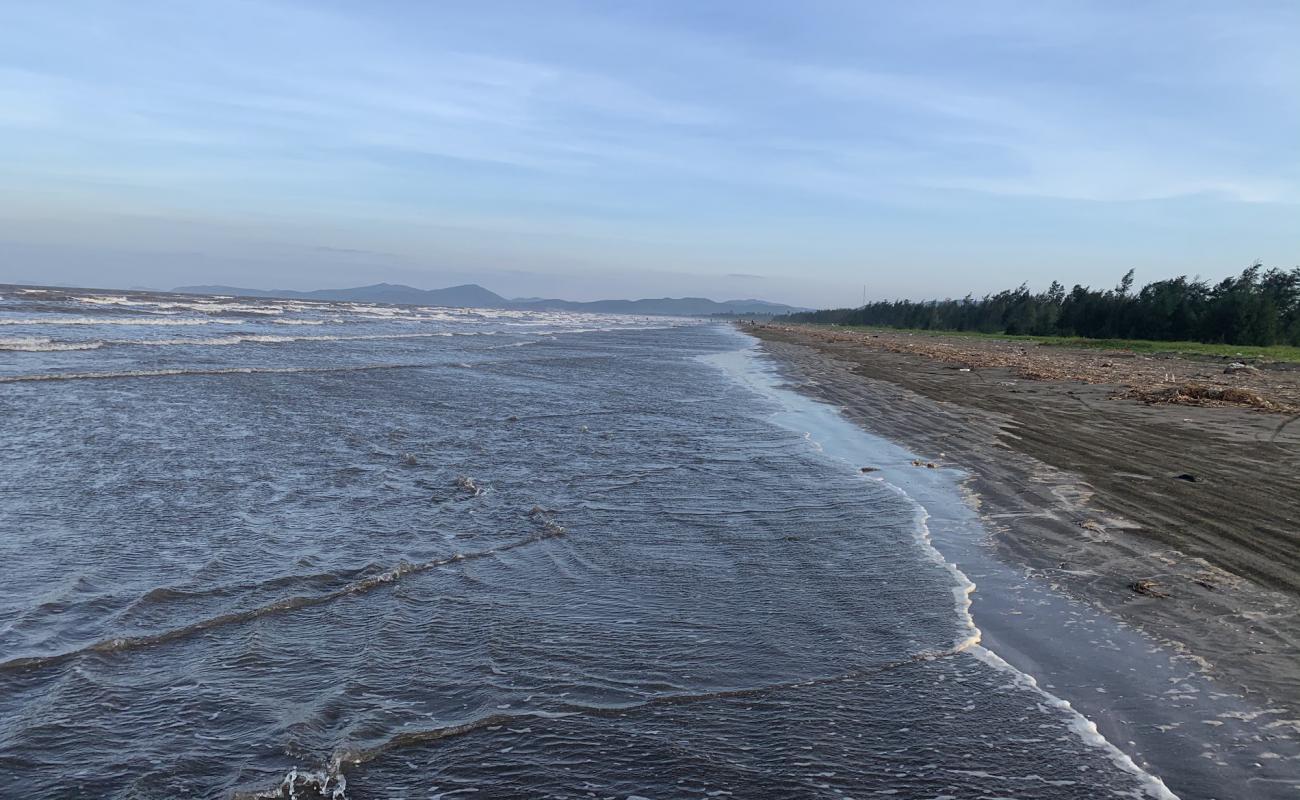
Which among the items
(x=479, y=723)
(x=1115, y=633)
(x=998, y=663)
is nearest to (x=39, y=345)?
(x=479, y=723)

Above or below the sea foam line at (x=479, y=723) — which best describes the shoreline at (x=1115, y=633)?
above

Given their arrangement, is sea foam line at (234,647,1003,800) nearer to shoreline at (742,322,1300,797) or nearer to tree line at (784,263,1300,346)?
shoreline at (742,322,1300,797)

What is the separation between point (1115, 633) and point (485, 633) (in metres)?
4.24

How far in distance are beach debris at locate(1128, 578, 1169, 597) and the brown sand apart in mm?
18

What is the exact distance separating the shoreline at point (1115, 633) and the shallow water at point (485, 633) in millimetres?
296

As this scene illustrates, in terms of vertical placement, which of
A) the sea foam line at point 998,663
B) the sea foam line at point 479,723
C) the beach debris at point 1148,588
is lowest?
the sea foam line at point 479,723

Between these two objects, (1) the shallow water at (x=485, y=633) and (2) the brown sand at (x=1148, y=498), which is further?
(2) the brown sand at (x=1148, y=498)

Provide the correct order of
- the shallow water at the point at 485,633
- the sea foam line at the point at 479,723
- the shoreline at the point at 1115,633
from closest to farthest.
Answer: the sea foam line at the point at 479,723, the shallow water at the point at 485,633, the shoreline at the point at 1115,633

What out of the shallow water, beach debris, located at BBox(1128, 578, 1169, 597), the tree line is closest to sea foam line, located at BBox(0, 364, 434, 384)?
the shallow water

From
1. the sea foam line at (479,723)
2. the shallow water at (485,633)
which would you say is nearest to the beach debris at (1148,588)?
the shallow water at (485,633)

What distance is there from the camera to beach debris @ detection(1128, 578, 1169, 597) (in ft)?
19.3

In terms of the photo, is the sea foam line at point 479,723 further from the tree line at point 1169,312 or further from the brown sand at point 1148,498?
the tree line at point 1169,312

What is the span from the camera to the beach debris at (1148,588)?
5871 mm

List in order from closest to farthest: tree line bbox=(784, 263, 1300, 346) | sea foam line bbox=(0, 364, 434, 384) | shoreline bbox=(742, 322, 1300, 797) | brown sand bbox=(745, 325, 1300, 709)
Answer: shoreline bbox=(742, 322, 1300, 797)
brown sand bbox=(745, 325, 1300, 709)
sea foam line bbox=(0, 364, 434, 384)
tree line bbox=(784, 263, 1300, 346)
